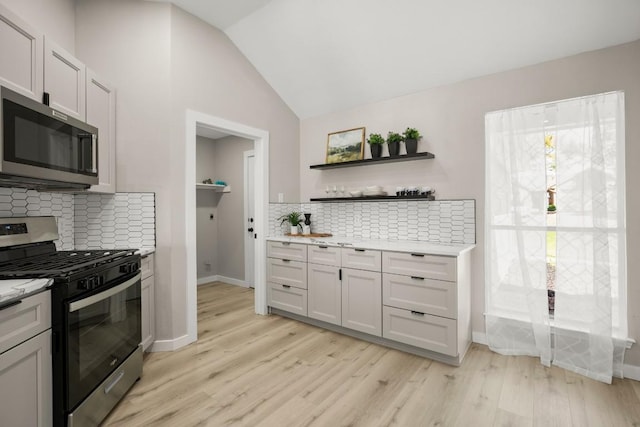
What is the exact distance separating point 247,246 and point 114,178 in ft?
8.34

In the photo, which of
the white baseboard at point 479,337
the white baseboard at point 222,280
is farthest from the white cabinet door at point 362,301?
the white baseboard at point 222,280

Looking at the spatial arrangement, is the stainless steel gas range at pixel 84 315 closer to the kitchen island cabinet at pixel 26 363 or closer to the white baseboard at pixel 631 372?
the kitchen island cabinet at pixel 26 363

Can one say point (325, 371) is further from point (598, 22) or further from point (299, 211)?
point (598, 22)

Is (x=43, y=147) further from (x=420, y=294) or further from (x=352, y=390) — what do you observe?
(x=420, y=294)

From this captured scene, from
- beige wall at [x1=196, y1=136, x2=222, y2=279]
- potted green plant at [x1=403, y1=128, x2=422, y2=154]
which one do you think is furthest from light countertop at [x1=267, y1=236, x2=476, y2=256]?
beige wall at [x1=196, y1=136, x2=222, y2=279]

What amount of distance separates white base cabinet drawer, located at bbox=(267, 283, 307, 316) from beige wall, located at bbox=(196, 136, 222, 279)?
2.08 metres

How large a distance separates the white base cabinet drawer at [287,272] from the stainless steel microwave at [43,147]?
76.9 inches

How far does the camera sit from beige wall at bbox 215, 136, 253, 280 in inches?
201

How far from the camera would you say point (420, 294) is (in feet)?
8.71

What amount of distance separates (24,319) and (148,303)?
1.30m

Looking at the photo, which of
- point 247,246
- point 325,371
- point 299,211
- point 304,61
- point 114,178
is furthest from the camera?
point 247,246

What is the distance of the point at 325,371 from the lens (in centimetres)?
246

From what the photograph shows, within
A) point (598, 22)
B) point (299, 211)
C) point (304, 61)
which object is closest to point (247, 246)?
point (299, 211)

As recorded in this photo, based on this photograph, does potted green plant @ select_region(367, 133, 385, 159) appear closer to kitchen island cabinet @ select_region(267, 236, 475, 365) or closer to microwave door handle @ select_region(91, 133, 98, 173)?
kitchen island cabinet @ select_region(267, 236, 475, 365)
